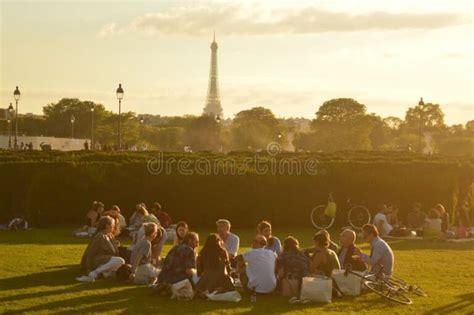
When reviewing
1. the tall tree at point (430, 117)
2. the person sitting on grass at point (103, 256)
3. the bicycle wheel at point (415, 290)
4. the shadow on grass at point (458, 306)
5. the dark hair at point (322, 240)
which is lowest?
the shadow on grass at point (458, 306)

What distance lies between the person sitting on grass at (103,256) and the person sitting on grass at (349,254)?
464 cm

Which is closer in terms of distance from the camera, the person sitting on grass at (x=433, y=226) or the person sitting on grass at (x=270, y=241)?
the person sitting on grass at (x=270, y=241)

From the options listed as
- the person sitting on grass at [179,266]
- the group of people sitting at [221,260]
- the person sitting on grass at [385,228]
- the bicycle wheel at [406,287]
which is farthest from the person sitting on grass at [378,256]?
the person sitting on grass at [385,228]

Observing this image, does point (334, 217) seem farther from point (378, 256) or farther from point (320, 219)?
point (378, 256)

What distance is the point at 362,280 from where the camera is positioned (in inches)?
602

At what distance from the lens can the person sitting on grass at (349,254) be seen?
1580 cm

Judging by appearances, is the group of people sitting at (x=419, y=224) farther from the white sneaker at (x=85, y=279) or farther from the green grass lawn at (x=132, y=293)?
the white sneaker at (x=85, y=279)

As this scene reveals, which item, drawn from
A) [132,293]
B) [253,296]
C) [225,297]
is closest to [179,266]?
[132,293]

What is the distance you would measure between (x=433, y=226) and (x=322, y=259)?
13532 millimetres

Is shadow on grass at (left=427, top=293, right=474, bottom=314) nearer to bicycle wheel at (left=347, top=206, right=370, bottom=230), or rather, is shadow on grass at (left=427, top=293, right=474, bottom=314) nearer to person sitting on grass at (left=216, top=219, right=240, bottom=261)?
person sitting on grass at (left=216, top=219, right=240, bottom=261)

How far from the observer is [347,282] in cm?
1502

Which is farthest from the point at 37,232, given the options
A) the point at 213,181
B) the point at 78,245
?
the point at 213,181

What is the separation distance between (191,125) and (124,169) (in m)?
101

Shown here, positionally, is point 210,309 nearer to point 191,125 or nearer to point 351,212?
point 351,212
